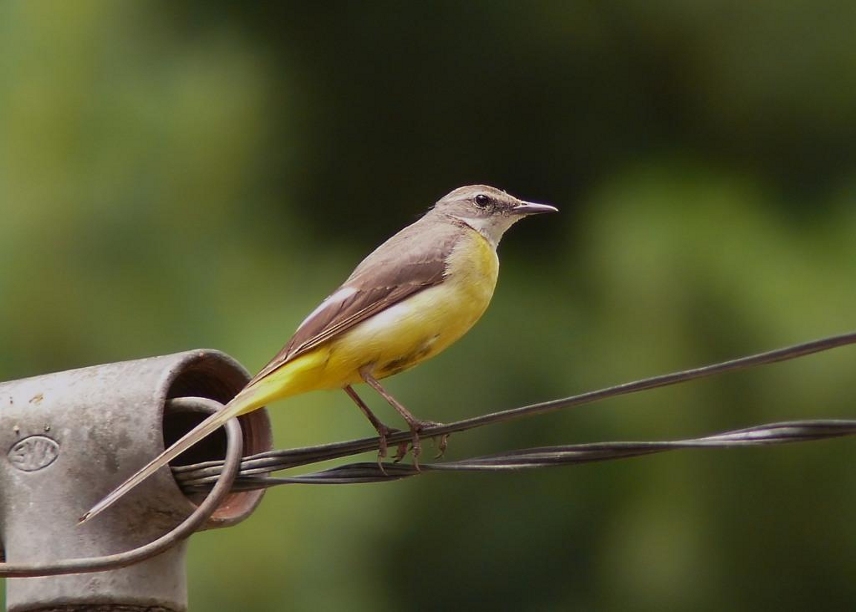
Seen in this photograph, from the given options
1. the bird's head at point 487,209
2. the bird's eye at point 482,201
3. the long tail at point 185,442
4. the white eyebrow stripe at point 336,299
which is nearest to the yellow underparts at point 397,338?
the white eyebrow stripe at point 336,299

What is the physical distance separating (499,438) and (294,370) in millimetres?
5317

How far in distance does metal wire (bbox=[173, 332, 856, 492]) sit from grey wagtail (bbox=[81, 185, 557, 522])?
1.14ft

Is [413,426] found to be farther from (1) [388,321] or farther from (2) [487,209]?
(2) [487,209]

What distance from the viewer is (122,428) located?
4.93 meters

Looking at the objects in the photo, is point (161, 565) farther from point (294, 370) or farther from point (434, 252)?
point (434, 252)

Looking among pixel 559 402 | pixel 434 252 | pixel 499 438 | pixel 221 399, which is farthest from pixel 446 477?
pixel 559 402

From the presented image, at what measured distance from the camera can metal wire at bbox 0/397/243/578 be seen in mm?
4723

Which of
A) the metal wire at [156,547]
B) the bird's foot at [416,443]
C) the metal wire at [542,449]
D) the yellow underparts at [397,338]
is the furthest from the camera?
the yellow underparts at [397,338]

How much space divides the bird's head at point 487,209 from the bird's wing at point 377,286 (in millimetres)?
538

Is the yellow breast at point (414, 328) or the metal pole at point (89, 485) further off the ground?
the yellow breast at point (414, 328)

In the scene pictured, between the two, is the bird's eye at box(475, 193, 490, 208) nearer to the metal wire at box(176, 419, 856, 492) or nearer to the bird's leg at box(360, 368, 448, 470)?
the bird's leg at box(360, 368, 448, 470)

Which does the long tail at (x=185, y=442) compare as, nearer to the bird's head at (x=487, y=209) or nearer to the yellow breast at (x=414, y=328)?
the yellow breast at (x=414, y=328)

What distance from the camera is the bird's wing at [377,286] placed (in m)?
5.76

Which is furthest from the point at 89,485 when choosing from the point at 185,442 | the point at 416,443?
the point at 416,443
